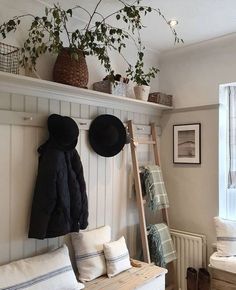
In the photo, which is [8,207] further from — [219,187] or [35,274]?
[219,187]

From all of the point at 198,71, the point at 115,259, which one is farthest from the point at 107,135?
the point at 198,71

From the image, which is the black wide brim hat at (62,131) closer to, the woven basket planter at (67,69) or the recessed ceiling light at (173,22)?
the woven basket planter at (67,69)

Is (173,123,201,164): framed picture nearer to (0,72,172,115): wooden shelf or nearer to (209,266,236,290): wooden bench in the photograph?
(0,72,172,115): wooden shelf

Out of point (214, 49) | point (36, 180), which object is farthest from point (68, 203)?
point (214, 49)

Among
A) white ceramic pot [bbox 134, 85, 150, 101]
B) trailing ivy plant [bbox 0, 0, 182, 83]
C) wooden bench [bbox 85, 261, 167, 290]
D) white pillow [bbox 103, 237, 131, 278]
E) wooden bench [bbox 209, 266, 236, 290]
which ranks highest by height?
trailing ivy plant [bbox 0, 0, 182, 83]

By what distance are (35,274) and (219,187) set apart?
1916 mm

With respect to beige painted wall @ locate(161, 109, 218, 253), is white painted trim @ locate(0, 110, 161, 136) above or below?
above

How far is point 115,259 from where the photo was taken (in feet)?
7.61

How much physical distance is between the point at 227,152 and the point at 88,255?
175cm

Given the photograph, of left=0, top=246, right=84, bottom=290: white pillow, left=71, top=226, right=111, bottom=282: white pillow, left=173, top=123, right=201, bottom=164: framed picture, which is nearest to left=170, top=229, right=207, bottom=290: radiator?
left=173, top=123, right=201, bottom=164: framed picture

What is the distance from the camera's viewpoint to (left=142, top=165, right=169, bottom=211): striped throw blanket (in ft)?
9.24

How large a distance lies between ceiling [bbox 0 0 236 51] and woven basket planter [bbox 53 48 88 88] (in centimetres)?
43

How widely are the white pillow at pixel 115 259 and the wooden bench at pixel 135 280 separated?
42 mm

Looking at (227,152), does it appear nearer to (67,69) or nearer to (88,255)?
(88,255)
